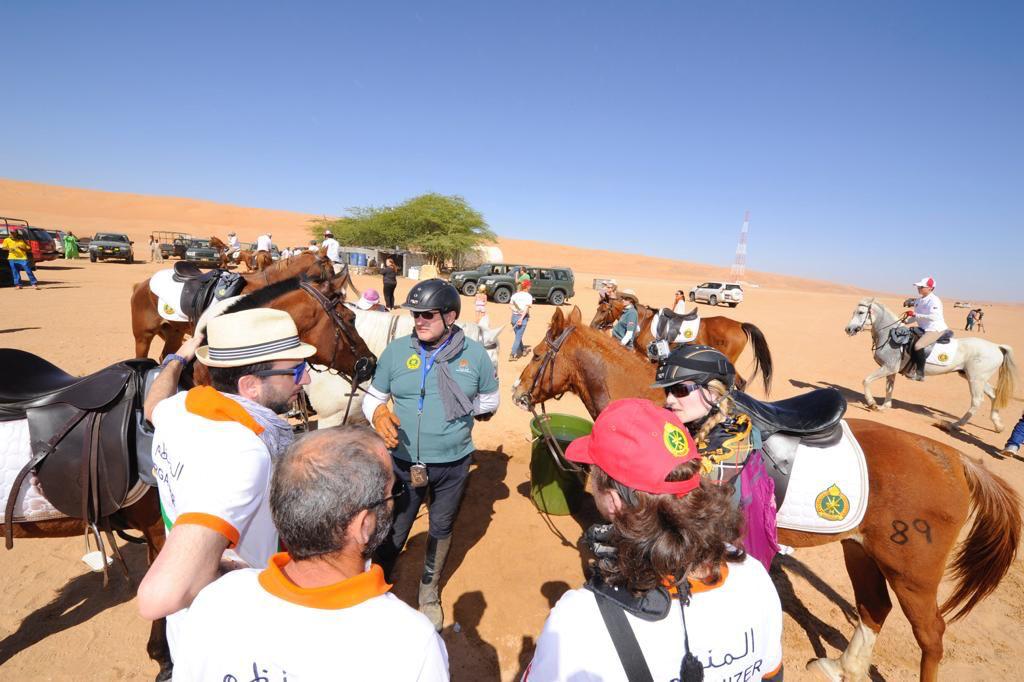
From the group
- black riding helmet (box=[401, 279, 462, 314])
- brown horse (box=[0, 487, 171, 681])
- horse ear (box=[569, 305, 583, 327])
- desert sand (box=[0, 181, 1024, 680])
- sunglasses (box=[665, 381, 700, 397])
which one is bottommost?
desert sand (box=[0, 181, 1024, 680])

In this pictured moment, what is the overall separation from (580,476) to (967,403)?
516 inches

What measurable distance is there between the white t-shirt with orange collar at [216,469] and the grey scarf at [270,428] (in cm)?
5

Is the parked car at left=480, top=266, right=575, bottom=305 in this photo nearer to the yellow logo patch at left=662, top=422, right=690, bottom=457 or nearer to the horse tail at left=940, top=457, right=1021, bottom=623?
the horse tail at left=940, top=457, right=1021, bottom=623

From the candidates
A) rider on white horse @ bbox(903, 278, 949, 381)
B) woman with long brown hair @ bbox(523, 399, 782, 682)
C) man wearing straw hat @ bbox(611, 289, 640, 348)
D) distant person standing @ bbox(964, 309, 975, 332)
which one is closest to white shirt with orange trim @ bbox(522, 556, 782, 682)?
woman with long brown hair @ bbox(523, 399, 782, 682)

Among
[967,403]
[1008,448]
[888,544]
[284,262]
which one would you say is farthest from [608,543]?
[967,403]

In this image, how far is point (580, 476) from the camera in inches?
171

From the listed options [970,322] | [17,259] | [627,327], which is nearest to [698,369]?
[627,327]

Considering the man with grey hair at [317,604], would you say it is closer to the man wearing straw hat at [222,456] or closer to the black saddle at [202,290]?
the man wearing straw hat at [222,456]

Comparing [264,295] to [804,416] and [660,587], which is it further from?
[804,416]

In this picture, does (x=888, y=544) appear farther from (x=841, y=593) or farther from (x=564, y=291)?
(x=564, y=291)

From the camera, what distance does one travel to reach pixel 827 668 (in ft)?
9.97

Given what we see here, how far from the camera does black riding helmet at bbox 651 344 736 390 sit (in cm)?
227

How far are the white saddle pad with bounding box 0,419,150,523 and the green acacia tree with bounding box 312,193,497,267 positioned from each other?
31.5 meters

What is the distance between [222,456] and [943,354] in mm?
12733
